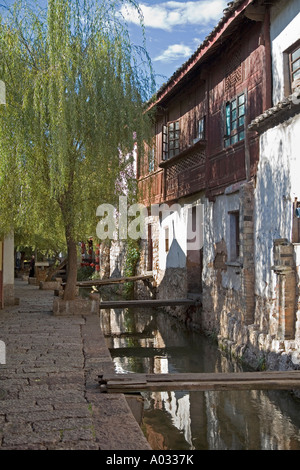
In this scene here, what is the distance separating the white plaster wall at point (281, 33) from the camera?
7938 mm

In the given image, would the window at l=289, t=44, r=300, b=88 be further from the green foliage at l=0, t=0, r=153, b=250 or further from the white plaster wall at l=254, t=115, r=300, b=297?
the green foliage at l=0, t=0, r=153, b=250

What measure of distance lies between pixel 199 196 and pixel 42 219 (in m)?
4.75

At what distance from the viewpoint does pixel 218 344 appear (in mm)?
10594

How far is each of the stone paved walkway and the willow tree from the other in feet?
8.84

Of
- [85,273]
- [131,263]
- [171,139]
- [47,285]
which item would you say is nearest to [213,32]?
[171,139]

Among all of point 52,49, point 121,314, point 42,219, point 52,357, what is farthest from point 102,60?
point 121,314

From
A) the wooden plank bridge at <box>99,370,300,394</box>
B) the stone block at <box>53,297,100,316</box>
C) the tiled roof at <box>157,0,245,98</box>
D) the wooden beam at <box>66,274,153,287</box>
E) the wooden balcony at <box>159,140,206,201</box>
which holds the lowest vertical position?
the wooden plank bridge at <box>99,370,300,394</box>

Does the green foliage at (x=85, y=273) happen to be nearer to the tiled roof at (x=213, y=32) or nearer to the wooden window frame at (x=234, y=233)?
the tiled roof at (x=213, y=32)

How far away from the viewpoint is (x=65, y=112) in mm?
8766

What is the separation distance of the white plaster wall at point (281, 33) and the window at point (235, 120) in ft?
4.58

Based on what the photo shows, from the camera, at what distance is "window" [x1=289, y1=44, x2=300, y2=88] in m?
8.03

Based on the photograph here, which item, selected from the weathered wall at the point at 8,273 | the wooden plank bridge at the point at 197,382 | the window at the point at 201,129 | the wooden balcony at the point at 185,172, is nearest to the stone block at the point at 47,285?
the weathered wall at the point at 8,273

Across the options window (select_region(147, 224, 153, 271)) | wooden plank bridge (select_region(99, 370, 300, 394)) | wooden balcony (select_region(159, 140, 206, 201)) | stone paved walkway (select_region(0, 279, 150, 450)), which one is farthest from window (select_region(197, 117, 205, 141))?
wooden plank bridge (select_region(99, 370, 300, 394))

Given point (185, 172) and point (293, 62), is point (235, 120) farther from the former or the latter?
point (185, 172)
